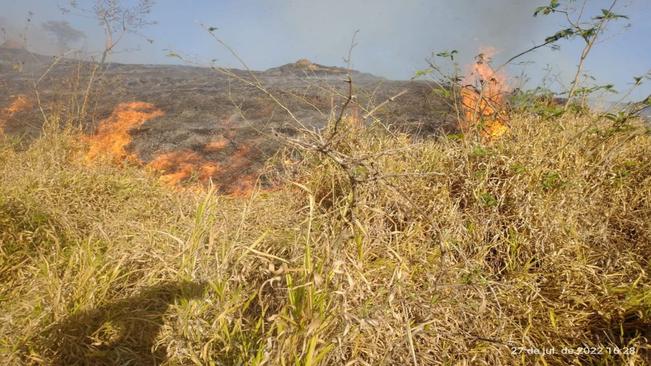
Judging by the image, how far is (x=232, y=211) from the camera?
2.44 m

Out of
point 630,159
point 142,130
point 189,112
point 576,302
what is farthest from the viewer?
point 189,112

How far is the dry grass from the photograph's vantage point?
4.64 ft

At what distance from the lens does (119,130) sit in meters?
3.94

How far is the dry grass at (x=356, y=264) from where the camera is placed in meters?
1.41

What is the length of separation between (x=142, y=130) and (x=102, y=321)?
2.87 meters

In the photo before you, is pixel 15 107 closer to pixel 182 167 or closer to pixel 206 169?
pixel 182 167

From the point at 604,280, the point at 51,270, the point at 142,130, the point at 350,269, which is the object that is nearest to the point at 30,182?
the point at 51,270

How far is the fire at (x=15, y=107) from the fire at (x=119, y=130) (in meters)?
1.08

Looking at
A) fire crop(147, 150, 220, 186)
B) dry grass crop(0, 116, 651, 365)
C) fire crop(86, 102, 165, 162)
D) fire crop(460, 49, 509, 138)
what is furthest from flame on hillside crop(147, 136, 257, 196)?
fire crop(460, 49, 509, 138)

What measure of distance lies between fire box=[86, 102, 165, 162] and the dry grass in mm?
809

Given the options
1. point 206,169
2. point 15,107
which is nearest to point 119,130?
point 206,169

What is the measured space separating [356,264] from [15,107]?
492cm

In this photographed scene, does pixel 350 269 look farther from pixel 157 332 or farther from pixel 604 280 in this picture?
pixel 604 280

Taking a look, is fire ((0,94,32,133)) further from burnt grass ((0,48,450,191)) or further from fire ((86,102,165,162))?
fire ((86,102,165,162))
